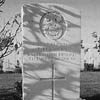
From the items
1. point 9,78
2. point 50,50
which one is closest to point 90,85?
point 9,78

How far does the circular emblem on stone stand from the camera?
148 inches

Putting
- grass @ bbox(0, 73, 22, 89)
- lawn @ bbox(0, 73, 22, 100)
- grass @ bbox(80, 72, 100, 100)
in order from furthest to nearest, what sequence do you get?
grass @ bbox(0, 73, 22, 89) → grass @ bbox(80, 72, 100, 100) → lawn @ bbox(0, 73, 22, 100)

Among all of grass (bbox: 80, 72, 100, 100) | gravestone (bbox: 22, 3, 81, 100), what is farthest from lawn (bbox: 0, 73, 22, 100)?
grass (bbox: 80, 72, 100, 100)

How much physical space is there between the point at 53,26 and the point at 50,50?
0.46 meters

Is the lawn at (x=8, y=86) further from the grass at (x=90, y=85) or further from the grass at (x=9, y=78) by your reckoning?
the grass at (x=90, y=85)

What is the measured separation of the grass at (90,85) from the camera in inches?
217

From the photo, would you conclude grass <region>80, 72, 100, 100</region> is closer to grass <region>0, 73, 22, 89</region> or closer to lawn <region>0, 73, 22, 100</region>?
lawn <region>0, 73, 22, 100</region>

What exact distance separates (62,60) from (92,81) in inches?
169

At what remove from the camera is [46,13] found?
147 inches

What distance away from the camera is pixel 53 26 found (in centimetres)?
384

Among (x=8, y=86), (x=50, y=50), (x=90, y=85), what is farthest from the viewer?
(x=90, y=85)

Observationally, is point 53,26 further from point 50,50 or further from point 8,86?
point 8,86

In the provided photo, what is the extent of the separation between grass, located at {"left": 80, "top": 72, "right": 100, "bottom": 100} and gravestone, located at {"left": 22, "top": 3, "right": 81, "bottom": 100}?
1.65m

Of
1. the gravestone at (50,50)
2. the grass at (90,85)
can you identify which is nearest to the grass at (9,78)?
the grass at (90,85)
